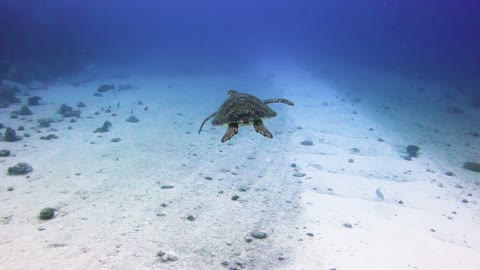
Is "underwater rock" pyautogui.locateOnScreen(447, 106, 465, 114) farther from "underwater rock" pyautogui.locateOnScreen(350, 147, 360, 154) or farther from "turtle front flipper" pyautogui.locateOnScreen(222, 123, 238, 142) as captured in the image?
"turtle front flipper" pyautogui.locateOnScreen(222, 123, 238, 142)

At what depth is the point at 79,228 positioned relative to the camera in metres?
6.45

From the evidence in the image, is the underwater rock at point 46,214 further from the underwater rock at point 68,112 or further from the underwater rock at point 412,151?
the underwater rock at point 412,151

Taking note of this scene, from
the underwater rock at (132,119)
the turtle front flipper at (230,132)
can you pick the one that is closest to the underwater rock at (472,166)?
the turtle front flipper at (230,132)

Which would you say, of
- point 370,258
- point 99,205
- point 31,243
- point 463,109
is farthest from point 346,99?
point 31,243

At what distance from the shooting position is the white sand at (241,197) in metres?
5.84

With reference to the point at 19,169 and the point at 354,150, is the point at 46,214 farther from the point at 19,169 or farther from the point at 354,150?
the point at 354,150

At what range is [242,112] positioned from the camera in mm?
5859

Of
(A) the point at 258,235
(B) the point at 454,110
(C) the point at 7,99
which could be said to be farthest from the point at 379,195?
(C) the point at 7,99

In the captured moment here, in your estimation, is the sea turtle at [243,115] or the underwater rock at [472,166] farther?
the underwater rock at [472,166]

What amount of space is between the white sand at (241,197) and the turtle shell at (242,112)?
2654 millimetres

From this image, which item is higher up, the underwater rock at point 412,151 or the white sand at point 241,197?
the underwater rock at point 412,151

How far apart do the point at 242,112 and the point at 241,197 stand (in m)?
3.23

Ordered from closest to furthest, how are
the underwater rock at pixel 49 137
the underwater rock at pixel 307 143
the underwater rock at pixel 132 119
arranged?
the underwater rock at pixel 49 137
the underwater rock at pixel 307 143
the underwater rock at pixel 132 119

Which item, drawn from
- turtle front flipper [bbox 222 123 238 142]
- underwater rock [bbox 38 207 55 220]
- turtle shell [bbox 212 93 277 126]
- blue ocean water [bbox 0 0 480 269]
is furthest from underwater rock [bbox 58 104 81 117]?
turtle front flipper [bbox 222 123 238 142]
